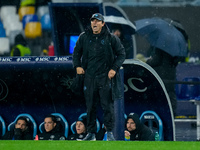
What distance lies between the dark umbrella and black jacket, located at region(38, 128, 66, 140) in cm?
262

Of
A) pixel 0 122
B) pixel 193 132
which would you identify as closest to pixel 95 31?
pixel 0 122

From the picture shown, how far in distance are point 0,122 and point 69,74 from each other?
1806mm

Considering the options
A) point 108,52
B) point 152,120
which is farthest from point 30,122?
point 108,52

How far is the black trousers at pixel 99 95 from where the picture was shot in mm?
8141

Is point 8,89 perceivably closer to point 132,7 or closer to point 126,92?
point 126,92

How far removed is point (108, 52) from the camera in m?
8.13

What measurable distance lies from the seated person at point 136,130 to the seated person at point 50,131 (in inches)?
44.0

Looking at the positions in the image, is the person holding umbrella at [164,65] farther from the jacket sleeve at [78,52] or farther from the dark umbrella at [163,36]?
the jacket sleeve at [78,52]

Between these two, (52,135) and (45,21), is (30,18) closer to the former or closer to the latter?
(45,21)
